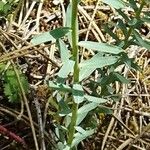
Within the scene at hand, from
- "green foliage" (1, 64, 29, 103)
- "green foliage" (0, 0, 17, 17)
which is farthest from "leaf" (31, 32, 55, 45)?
"green foliage" (0, 0, 17, 17)

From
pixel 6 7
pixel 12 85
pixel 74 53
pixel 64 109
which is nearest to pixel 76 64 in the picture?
pixel 74 53

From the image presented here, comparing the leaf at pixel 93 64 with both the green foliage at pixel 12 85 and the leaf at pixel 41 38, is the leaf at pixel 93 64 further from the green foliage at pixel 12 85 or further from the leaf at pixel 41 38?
the green foliage at pixel 12 85

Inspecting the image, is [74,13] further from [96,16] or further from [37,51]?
[96,16]

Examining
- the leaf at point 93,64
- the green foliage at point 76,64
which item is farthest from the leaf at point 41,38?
the leaf at point 93,64

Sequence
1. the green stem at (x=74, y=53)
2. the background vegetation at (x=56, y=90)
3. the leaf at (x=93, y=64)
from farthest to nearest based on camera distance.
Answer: the background vegetation at (x=56, y=90)
the leaf at (x=93, y=64)
the green stem at (x=74, y=53)

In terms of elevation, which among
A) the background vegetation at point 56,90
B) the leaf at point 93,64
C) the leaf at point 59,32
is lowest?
the background vegetation at point 56,90

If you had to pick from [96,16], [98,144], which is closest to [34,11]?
[96,16]

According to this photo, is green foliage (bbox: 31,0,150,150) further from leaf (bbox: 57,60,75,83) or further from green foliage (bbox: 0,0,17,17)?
green foliage (bbox: 0,0,17,17)

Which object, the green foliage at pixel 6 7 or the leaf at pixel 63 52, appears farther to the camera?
the green foliage at pixel 6 7

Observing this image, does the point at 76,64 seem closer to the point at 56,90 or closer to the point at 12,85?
the point at 56,90
